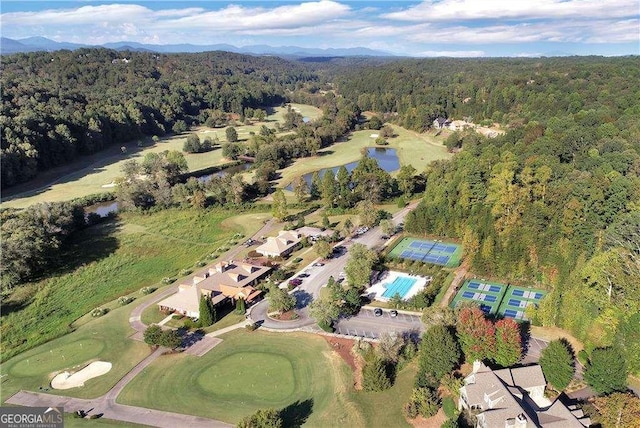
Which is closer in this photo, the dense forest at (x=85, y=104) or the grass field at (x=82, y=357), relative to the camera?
the grass field at (x=82, y=357)

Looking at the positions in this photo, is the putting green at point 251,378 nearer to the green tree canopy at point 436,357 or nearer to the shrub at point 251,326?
the shrub at point 251,326

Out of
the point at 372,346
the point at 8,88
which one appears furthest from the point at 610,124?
the point at 8,88

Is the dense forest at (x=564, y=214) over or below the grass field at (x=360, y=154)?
over

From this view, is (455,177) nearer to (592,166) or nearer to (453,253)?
(453,253)

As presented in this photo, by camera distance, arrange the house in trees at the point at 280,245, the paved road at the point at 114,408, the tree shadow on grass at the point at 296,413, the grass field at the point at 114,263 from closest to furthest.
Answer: the tree shadow on grass at the point at 296,413 < the paved road at the point at 114,408 < the grass field at the point at 114,263 < the house in trees at the point at 280,245

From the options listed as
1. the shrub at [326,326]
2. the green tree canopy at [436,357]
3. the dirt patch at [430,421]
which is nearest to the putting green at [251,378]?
the shrub at [326,326]

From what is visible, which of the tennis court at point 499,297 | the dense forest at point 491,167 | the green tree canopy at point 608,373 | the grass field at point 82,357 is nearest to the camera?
the green tree canopy at point 608,373
